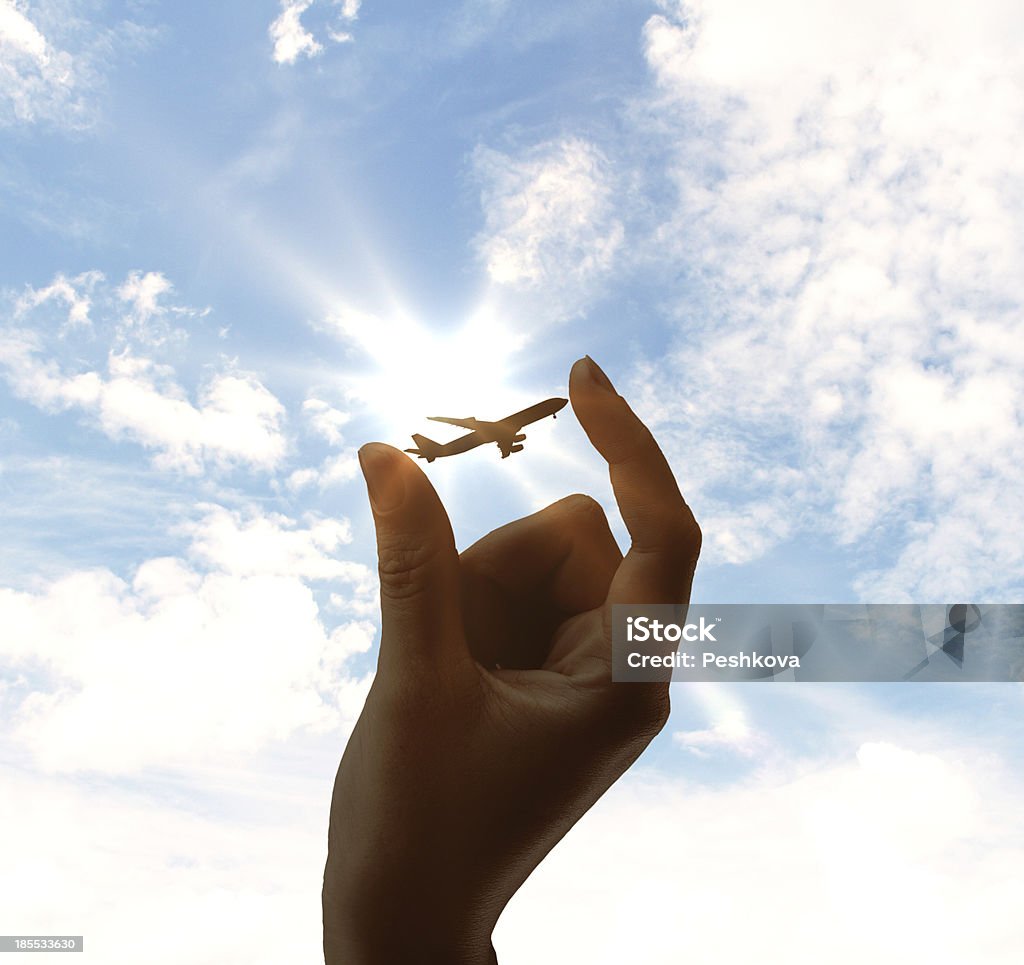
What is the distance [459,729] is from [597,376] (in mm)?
2231

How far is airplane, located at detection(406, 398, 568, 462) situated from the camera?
23.9ft

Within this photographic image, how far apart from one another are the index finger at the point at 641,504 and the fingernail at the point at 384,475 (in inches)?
44.0

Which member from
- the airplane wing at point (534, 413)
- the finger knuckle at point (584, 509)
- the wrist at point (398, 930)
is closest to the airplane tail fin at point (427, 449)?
the airplane wing at point (534, 413)

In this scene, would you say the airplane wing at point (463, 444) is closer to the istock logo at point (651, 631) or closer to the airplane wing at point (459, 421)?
the airplane wing at point (459, 421)

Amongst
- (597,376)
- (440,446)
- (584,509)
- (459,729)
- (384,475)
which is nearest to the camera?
(459,729)

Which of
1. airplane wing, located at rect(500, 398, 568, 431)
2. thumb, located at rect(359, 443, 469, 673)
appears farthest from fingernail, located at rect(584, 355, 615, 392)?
airplane wing, located at rect(500, 398, 568, 431)

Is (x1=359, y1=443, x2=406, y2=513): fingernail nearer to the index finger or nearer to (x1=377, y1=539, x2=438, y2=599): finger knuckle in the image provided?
(x1=377, y1=539, x2=438, y2=599): finger knuckle

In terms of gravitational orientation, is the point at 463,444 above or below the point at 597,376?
above

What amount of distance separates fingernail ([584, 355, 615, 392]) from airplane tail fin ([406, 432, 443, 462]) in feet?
10.1

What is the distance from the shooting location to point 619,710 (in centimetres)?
481

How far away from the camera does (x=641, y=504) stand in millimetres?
4742

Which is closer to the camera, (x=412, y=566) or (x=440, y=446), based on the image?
(x=412, y=566)

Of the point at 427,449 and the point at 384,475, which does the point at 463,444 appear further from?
the point at 384,475

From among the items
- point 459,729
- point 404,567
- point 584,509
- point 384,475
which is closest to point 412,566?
point 404,567
